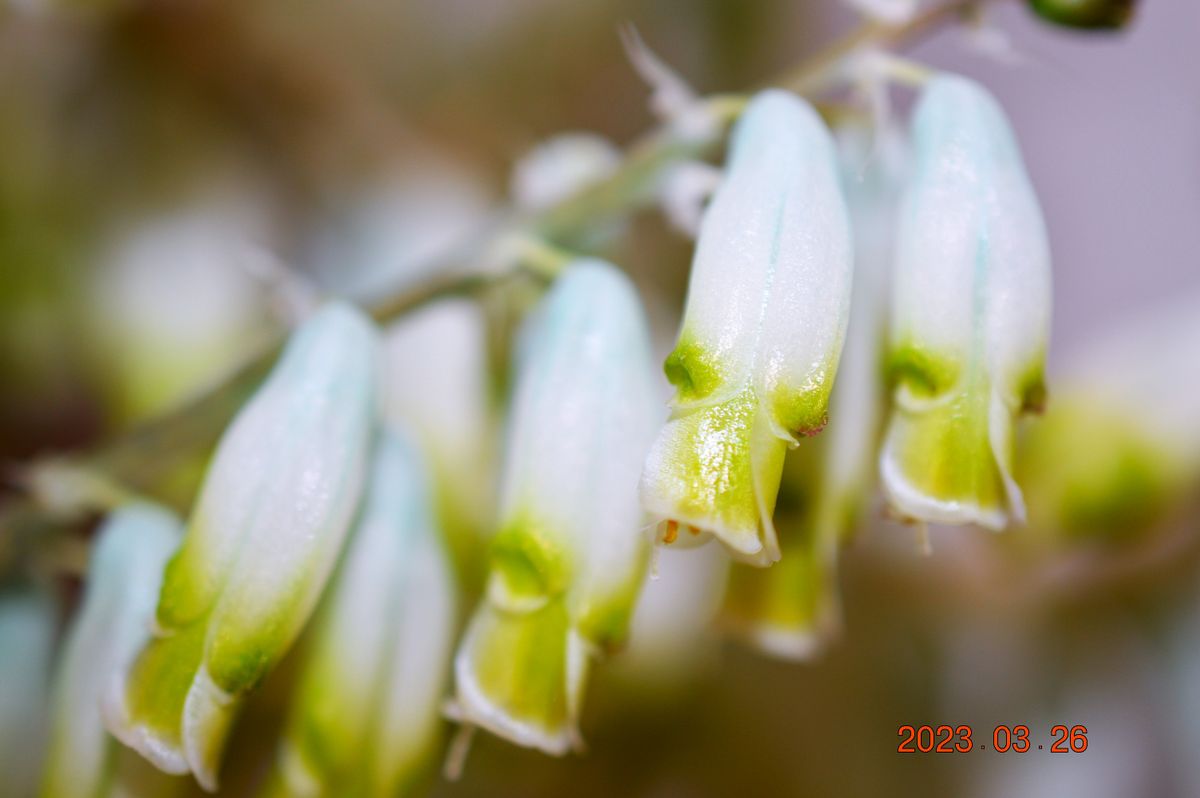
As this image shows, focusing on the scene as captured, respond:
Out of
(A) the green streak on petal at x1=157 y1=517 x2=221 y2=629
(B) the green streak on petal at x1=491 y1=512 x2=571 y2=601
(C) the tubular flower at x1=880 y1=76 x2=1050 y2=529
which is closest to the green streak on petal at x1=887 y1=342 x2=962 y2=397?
(C) the tubular flower at x1=880 y1=76 x2=1050 y2=529

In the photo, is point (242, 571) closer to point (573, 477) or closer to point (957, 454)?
point (573, 477)

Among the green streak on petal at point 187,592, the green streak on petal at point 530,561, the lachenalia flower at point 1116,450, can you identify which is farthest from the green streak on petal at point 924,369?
the lachenalia flower at point 1116,450

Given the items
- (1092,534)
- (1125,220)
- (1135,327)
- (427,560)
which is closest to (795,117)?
(427,560)

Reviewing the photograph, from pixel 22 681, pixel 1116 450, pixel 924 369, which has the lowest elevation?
pixel 1116 450

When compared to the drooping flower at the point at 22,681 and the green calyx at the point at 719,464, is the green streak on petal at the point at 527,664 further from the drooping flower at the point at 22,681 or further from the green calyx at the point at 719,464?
the drooping flower at the point at 22,681

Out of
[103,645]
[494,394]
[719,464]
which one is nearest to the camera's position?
[719,464]

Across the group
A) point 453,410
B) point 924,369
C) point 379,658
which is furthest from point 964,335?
point 453,410

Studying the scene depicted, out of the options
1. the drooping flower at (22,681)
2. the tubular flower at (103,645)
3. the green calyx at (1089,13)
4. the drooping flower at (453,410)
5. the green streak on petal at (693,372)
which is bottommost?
the drooping flower at (453,410)

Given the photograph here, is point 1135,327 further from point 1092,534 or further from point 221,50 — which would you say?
point 221,50
